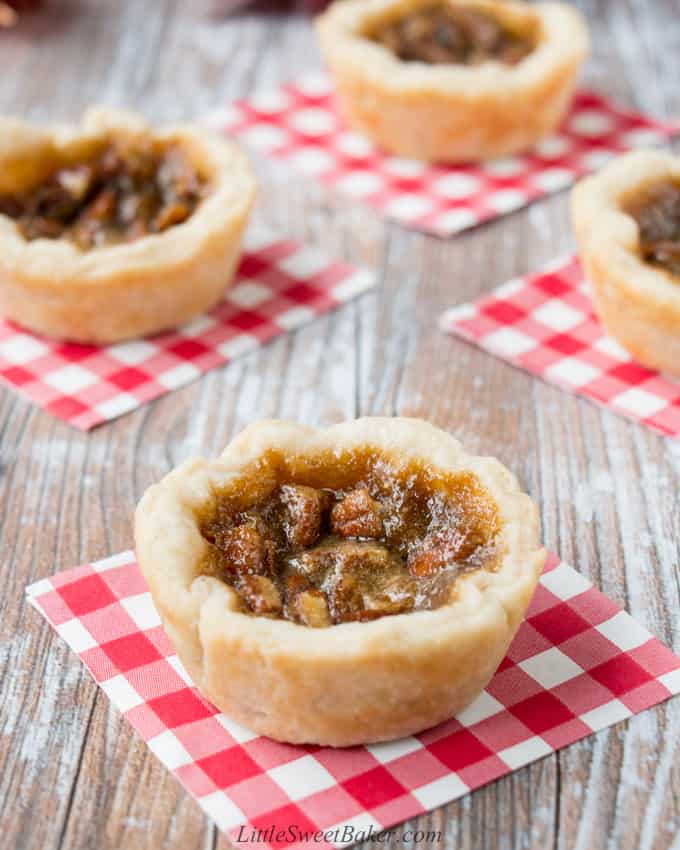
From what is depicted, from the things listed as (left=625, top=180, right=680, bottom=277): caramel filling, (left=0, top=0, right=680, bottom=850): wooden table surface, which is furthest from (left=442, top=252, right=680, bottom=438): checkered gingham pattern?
(left=625, top=180, right=680, bottom=277): caramel filling

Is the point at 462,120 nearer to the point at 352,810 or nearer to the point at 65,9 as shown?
the point at 65,9

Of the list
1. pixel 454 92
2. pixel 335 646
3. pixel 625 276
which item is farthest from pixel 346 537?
pixel 454 92

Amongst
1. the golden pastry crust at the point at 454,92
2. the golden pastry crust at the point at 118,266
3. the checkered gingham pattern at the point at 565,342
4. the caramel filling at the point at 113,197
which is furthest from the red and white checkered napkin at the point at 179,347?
the golden pastry crust at the point at 454,92

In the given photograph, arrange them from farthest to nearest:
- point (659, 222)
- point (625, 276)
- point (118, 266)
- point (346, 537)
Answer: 1. point (659, 222)
2. point (118, 266)
3. point (625, 276)
4. point (346, 537)

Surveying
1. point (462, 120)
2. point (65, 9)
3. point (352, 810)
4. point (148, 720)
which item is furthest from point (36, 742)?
point (65, 9)

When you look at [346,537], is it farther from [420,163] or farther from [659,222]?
[420,163]

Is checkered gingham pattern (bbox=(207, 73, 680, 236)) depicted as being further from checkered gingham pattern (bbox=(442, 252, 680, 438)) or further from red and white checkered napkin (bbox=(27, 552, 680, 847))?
red and white checkered napkin (bbox=(27, 552, 680, 847))
